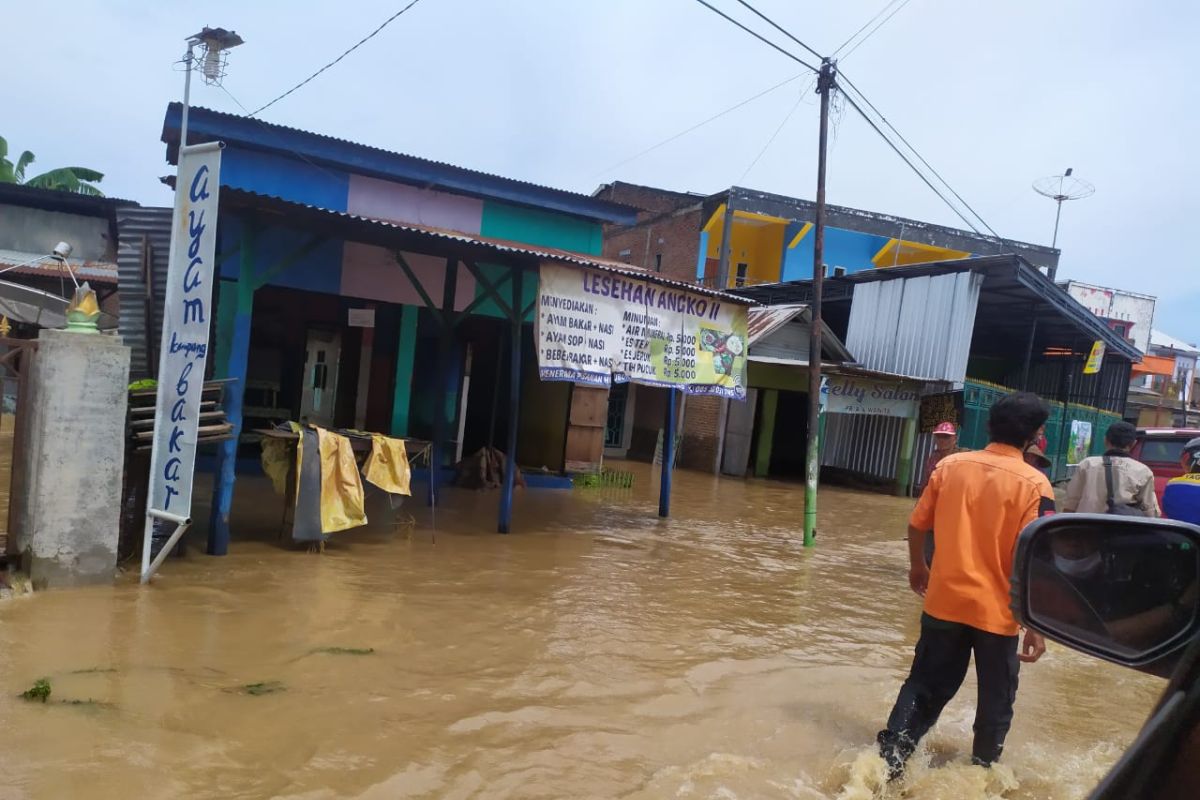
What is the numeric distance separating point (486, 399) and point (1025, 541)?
1271 centimetres

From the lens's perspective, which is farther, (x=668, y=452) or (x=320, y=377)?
(x=320, y=377)

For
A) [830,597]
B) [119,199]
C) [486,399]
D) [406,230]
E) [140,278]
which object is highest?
[119,199]

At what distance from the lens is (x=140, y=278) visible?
10406mm

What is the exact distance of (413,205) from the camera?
Answer: 43.2ft

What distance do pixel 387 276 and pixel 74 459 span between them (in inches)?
208

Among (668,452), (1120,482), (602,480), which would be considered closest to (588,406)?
(602,480)

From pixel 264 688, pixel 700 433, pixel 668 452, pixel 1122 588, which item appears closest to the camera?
pixel 1122 588

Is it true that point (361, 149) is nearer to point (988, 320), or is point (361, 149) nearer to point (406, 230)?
point (406, 230)

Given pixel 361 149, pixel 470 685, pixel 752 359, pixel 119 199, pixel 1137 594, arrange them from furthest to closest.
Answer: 1. pixel 119 199
2. pixel 752 359
3. pixel 361 149
4. pixel 470 685
5. pixel 1137 594

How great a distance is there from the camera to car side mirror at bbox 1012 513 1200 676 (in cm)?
148

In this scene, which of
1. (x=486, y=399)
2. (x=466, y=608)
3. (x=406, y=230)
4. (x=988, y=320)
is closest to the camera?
(x=466, y=608)

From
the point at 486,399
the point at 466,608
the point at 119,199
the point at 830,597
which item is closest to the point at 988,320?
the point at 486,399

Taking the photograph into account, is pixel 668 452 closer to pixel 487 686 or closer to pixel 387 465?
pixel 387 465

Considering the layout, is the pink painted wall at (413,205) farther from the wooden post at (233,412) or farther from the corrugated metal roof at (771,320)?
the corrugated metal roof at (771,320)
